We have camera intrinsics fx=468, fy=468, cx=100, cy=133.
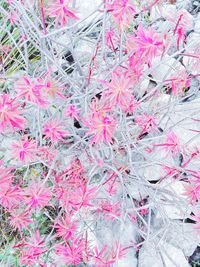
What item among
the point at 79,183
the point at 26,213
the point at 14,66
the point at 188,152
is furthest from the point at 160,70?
the point at 26,213

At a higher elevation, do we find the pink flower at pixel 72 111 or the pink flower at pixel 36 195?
the pink flower at pixel 72 111

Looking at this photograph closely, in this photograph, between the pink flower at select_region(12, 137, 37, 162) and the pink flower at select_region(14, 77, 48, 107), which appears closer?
the pink flower at select_region(14, 77, 48, 107)

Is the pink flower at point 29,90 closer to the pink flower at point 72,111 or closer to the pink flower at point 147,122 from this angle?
the pink flower at point 72,111

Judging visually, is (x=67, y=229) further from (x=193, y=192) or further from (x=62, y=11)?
(x=62, y=11)

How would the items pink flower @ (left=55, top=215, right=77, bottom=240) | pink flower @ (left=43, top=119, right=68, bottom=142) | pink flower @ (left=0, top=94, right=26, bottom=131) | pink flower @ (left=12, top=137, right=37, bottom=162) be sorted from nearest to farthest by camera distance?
1. pink flower @ (left=0, top=94, right=26, bottom=131)
2. pink flower @ (left=12, top=137, right=37, bottom=162)
3. pink flower @ (left=43, top=119, right=68, bottom=142)
4. pink flower @ (left=55, top=215, right=77, bottom=240)

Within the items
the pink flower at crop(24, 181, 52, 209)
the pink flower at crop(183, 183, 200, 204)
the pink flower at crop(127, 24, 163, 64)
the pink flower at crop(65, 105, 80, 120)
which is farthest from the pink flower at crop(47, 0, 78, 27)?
the pink flower at crop(183, 183, 200, 204)

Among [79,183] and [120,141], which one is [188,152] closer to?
[120,141]

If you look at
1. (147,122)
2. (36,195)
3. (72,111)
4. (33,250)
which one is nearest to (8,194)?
(36,195)

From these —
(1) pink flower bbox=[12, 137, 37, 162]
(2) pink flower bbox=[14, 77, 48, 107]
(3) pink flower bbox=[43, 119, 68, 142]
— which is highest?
(2) pink flower bbox=[14, 77, 48, 107]

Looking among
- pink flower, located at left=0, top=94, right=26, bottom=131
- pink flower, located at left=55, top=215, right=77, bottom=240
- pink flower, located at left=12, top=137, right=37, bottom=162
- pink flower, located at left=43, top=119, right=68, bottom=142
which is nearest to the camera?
pink flower, located at left=0, top=94, right=26, bottom=131

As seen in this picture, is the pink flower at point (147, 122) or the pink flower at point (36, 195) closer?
the pink flower at point (36, 195)

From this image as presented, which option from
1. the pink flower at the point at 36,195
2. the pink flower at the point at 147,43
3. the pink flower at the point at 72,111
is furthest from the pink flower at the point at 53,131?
the pink flower at the point at 147,43

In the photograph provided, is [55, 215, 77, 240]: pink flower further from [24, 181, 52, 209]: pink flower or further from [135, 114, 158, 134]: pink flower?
[135, 114, 158, 134]: pink flower
